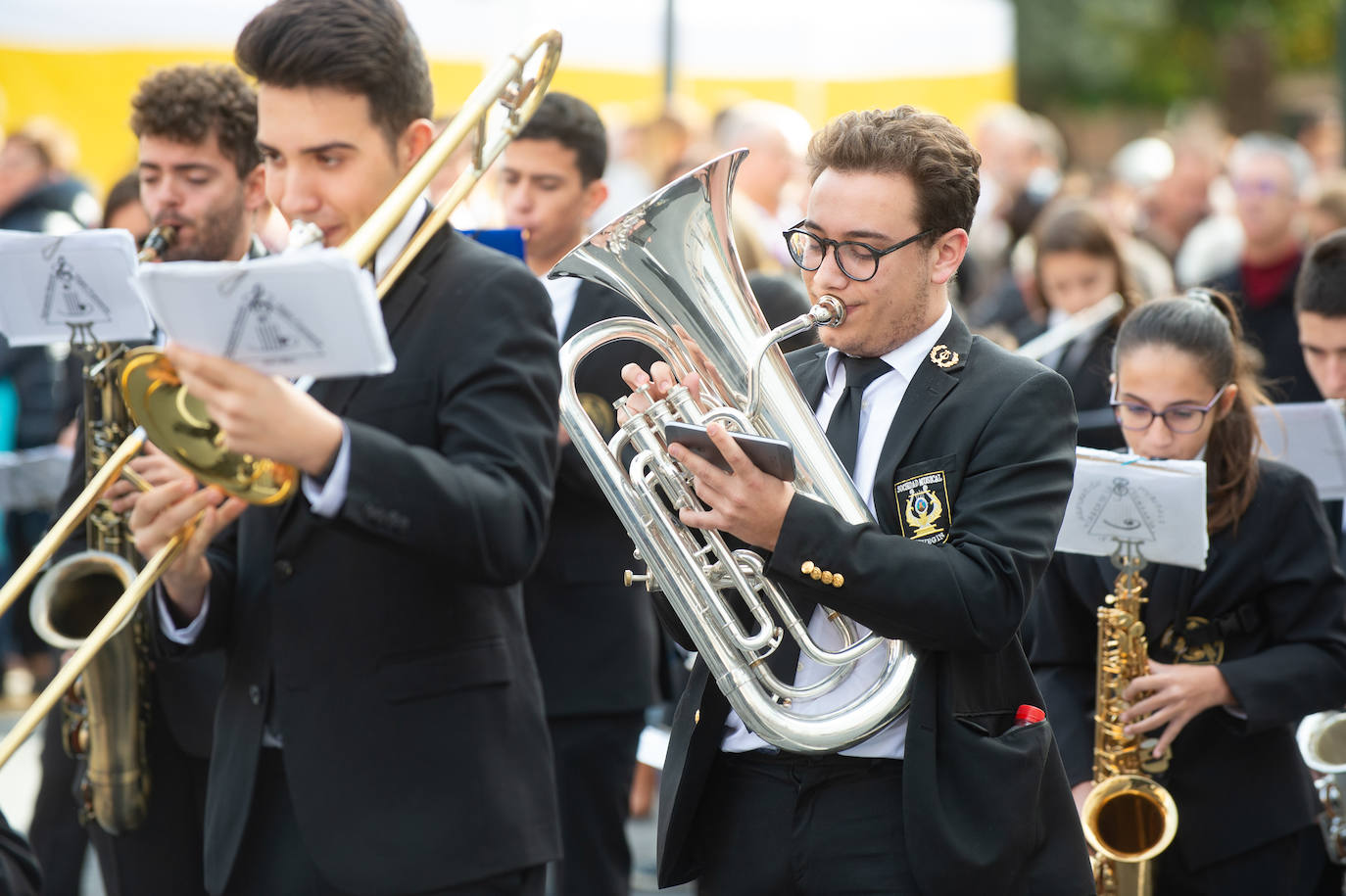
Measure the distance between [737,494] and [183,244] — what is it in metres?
1.87

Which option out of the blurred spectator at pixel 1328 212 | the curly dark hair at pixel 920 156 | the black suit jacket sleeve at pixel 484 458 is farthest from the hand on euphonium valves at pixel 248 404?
the blurred spectator at pixel 1328 212

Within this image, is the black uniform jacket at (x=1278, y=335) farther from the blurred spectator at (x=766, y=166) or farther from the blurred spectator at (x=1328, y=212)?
the blurred spectator at (x=766, y=166)

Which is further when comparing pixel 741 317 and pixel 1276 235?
→ pixel 1276 235

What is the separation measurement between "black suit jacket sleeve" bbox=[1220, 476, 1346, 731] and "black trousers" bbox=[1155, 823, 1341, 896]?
267 millimetres

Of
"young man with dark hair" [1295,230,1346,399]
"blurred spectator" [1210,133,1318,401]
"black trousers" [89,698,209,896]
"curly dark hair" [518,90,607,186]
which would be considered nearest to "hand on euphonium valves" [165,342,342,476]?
"black trousers" [89,698,209,896]

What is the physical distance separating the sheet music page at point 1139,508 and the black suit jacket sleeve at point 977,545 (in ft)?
2.11

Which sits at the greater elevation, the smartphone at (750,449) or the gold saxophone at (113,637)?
the smartphone at (750,449)

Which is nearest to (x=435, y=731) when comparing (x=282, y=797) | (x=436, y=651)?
(x=436, y=651)

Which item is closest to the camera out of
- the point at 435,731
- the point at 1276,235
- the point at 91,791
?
the point at 435,731

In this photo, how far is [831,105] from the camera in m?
13.3

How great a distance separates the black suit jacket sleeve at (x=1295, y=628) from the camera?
331 centimetres

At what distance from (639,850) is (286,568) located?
393cm

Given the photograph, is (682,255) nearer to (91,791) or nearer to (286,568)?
(286,568)

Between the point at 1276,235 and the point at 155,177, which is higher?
the point at 155,177
